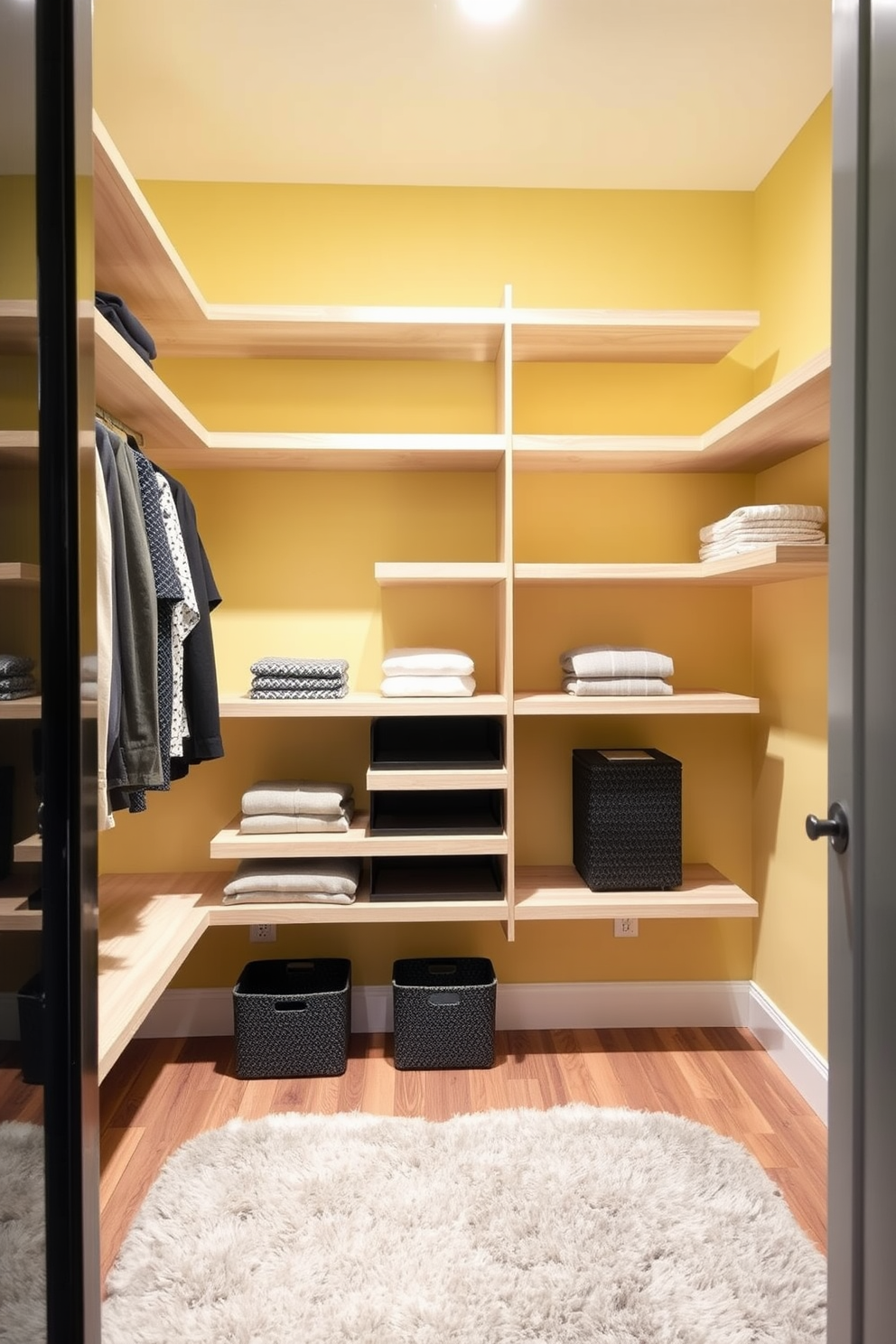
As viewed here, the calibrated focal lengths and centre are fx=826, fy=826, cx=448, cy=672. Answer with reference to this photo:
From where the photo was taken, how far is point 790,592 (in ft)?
7.84

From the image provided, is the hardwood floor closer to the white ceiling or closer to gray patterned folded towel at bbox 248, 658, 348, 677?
gray patterned folded towel at bbox 248, 658, 348, 677

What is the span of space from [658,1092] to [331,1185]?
93cm

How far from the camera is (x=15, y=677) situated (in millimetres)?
772

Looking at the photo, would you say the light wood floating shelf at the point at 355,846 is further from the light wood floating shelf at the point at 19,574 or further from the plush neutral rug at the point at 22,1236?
the light wood floating shelf at the point at 19,574

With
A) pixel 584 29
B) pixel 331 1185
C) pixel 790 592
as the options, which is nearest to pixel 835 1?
pixel 584 29

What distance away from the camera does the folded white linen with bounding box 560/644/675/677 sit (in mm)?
2342

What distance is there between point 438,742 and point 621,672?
595mm

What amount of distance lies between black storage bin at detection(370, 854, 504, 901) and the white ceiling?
2056mm

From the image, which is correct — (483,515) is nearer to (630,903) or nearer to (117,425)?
(117,425)

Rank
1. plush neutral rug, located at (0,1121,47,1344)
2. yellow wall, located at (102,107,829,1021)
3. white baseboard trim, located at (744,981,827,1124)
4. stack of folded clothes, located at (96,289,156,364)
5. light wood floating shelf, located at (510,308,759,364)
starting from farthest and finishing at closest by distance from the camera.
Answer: yellow wall, located at (102,107,829,1021)
light wood floating shelf, located at (510,308,759,364)
white baseboard trim, located at (744,981,827,1124)
stack of folded clothes, located at (96,289,156,364)
plush neutral rug, located at (0,1121,47,1344)

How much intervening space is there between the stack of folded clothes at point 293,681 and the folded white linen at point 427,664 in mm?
164

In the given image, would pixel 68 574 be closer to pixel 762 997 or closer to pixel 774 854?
pixel 774 854

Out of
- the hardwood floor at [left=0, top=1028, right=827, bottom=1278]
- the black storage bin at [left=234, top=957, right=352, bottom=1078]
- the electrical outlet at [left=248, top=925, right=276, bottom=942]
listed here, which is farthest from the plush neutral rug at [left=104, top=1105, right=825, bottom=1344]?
the electrical outlet at [left=248, top=925, right=276, bottom=942]

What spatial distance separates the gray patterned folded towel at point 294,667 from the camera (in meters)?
2.31
